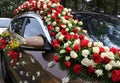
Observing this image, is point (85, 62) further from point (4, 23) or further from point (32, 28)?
point (4, 23)

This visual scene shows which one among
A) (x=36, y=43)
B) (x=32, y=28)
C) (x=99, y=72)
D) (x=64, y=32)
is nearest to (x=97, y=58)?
(x=99, y=72)

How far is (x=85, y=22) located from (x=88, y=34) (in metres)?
0.46

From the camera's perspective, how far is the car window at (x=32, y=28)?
525 centimetres

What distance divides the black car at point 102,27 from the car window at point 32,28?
0.57m

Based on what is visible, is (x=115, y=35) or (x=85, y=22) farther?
(x=85, y=22)

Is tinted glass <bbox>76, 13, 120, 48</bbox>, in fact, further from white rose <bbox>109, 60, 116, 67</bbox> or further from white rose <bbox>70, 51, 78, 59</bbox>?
white rose <bbox>109, 60, 116, 67</bbox>

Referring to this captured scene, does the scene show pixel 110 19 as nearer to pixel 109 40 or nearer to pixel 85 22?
pixel 85 22

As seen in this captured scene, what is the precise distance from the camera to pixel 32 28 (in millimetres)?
5602

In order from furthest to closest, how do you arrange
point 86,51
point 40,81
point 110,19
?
point 110,19, point 40,81, point 86,51

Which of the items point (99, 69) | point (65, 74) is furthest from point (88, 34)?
point (99, 69)

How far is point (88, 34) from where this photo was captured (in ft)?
15.6

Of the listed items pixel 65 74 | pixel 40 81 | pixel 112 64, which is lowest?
pixel 40 81

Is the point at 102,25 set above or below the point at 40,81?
above

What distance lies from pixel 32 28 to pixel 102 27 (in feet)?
3.65
